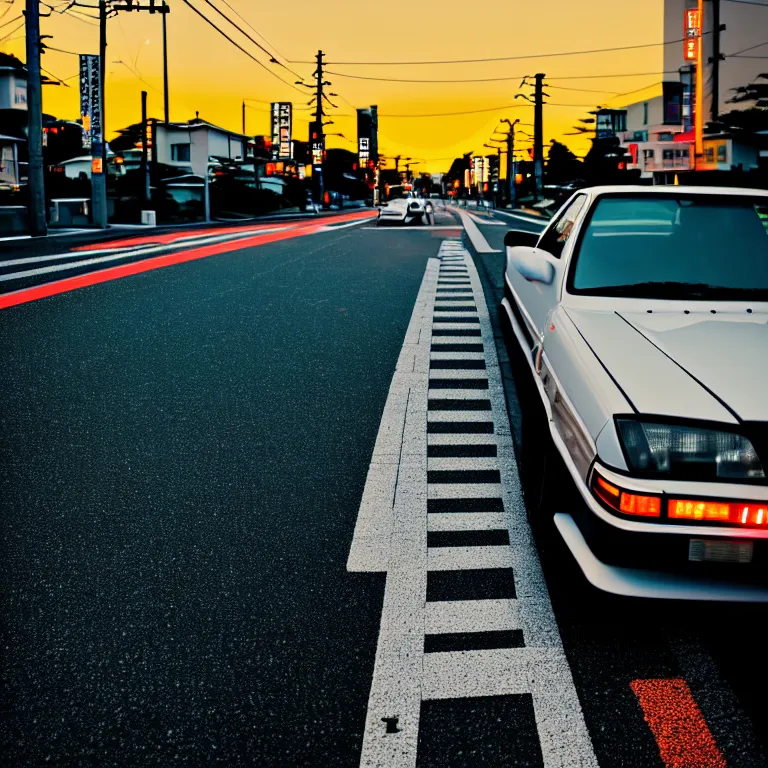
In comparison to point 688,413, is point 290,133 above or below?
above

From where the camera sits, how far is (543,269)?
4.69 m

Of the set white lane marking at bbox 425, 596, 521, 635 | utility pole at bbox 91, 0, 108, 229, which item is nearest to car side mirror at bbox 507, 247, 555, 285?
white lane marking at bbox 425, 596, 521, 635

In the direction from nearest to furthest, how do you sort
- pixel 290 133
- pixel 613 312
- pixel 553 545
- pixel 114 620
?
1. pixel 114 620
2. pixel 553 545
3. pixel 613 312
4. pixel 290 133

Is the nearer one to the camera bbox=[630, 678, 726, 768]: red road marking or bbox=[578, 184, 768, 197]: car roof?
bbox=[630, 678, 726, 768]: red road marking

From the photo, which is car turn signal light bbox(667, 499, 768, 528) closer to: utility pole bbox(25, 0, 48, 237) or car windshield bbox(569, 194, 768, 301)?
car windshield bbox(569, 194, 768, 301)

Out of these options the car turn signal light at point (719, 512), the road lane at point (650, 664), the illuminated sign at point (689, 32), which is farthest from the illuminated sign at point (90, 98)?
the car turn signal light at point (719, 512)

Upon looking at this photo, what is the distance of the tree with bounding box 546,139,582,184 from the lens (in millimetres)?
121738

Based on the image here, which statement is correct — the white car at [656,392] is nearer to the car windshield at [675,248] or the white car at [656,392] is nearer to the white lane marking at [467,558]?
the car windshield at [675,248]

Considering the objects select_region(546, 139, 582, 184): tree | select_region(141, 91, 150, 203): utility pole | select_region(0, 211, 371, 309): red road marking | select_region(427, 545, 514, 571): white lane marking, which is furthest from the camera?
select_region(546, 139, 582, 184): tree

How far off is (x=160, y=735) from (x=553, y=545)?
1.85m

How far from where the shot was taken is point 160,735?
2.68 meters

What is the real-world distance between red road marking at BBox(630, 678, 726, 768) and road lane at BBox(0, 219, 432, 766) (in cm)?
85

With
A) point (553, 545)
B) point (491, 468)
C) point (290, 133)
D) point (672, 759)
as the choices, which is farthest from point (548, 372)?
point (290, 133)

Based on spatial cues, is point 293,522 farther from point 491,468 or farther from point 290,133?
point 290,133
